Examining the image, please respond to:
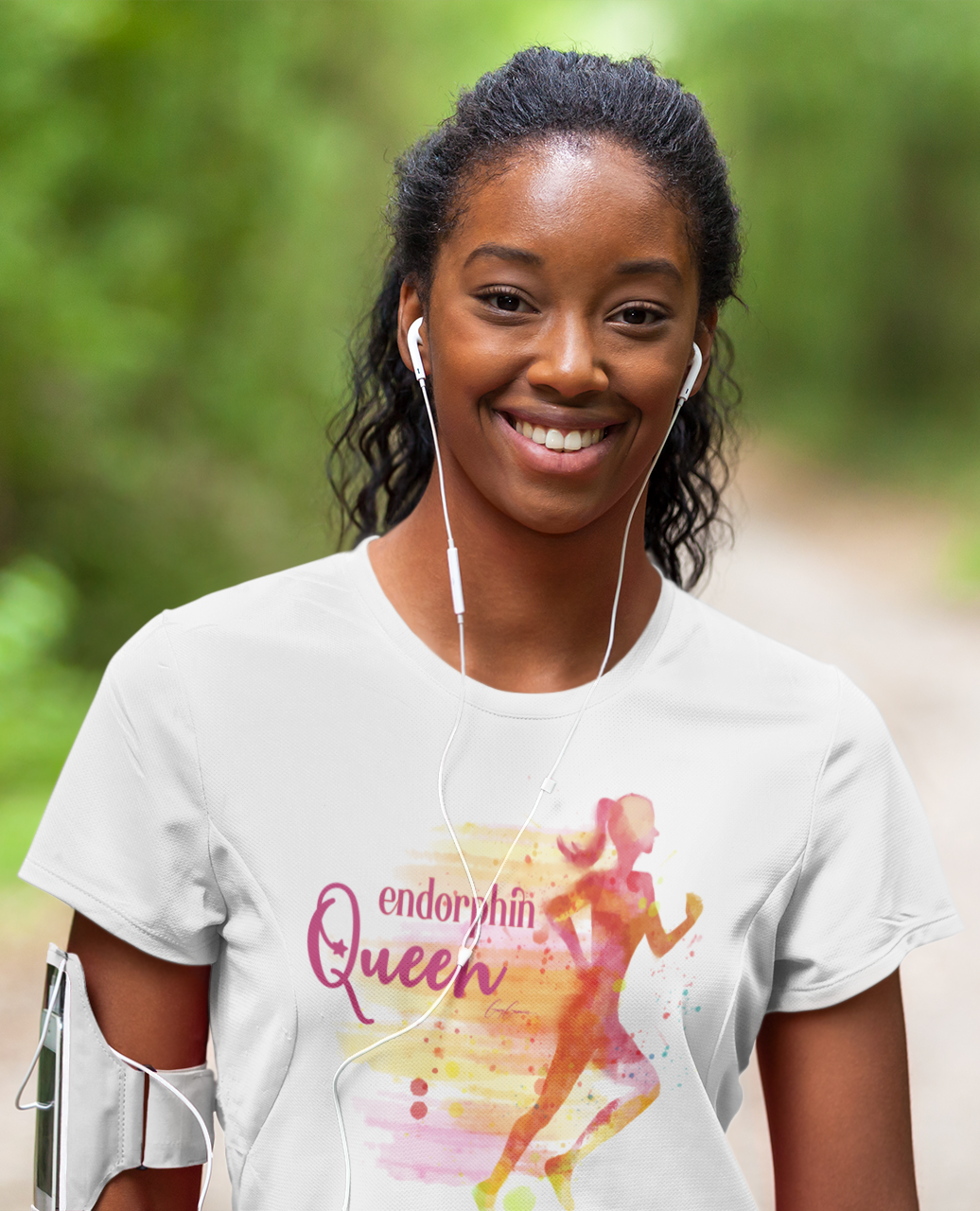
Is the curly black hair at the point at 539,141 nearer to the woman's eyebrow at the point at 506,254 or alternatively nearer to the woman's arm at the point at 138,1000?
the woman's eyebrow at the point at 506,254

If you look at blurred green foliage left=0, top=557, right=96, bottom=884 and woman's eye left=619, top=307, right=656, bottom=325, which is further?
blurred green foliage left=0, top=557, right=96, bottom=884

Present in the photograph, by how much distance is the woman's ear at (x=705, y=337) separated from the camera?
4.76 feet

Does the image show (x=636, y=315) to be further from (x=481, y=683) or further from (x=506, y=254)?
(x=481, y=683)

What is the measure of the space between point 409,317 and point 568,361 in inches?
9.7

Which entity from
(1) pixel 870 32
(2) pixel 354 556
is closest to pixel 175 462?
(2) pixel 354 556

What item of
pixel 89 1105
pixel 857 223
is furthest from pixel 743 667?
pixel 857 223

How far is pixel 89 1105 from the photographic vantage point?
4.54 ft

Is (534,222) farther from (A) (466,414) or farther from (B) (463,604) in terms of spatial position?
(B) (463,604)

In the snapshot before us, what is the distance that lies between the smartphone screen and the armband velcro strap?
3.4 inches

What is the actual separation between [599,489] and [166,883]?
547 mm

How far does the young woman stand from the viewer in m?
1.33

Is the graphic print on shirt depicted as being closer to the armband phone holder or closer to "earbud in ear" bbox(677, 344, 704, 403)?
the armband phone holder

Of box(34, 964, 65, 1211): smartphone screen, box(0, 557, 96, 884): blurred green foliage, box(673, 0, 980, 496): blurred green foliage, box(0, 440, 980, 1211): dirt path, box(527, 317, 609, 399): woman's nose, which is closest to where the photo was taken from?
box(527, 317, 609, 399): woman's nose

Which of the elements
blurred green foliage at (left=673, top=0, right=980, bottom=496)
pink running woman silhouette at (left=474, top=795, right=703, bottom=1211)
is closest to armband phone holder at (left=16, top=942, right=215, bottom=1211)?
pink running woman silhouette at (left=474, top=795, right=703, bottom=1211)
